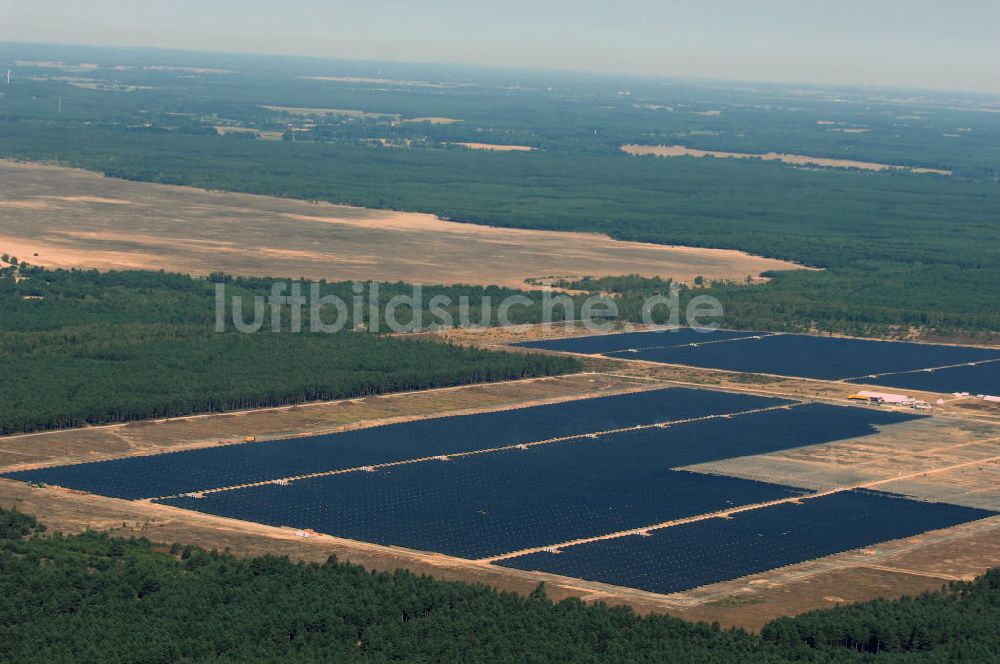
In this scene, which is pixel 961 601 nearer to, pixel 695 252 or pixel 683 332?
pixel 683 332

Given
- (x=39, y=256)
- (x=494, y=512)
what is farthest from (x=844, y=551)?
(x=39, y=256)

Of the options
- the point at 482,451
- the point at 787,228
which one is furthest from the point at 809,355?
the point at 787,228

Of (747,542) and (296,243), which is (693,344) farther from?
(296,243)

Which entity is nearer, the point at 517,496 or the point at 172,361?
the point at 517,496

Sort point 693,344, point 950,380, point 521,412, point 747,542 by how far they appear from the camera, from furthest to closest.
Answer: point 693,344
point 950,380
point 521,412
point 747,542

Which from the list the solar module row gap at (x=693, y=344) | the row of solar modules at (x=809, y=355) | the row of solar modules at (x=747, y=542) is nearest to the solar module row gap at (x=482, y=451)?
the row of solar modules at (x=809, y=355)

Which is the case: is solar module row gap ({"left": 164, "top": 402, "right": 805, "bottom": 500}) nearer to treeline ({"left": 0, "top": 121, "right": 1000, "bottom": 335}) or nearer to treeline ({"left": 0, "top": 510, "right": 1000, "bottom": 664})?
treeline ({"left": 0, "top": 510, "right": 1000, "bottom": 664})
